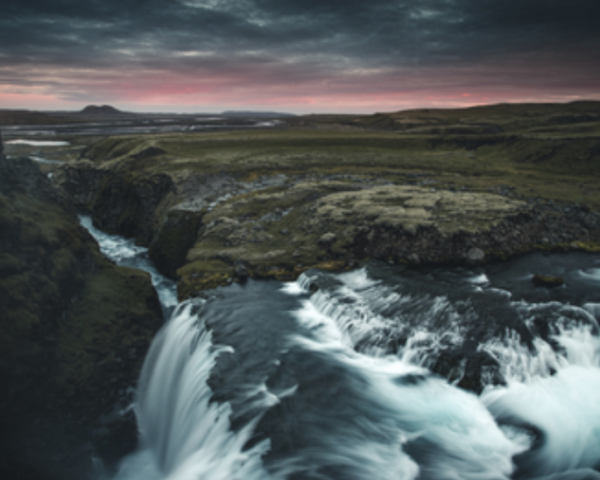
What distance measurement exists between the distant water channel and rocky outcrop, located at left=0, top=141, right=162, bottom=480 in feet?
4.68

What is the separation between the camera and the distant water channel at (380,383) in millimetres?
11359

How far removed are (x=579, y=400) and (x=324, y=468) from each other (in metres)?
9.58

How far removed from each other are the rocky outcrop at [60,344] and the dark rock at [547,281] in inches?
819

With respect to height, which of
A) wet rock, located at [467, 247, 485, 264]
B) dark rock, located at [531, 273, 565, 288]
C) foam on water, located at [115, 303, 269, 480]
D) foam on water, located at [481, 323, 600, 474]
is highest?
wet rock, located at [467, 247, 485, 264]

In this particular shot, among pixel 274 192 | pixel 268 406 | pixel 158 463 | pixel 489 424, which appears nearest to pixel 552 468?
pixel 489 424

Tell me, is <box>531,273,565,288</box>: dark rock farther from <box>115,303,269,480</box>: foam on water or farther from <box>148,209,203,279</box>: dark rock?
<box>148,209,203,279</box>: dark rock

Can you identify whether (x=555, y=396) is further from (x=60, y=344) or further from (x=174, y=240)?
(x=174, y=240)

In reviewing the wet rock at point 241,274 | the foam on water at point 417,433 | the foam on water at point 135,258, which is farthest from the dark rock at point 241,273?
the foam on water at point 417,433

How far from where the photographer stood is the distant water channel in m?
11.4

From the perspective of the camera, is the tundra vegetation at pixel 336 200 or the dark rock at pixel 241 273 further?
the tundra vegetation at pixel 336 200

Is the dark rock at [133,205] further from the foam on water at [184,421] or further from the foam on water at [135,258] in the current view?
the foam on water at [184,421]

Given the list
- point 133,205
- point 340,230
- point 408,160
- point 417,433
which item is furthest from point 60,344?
point 408,160

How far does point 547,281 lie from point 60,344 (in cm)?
2412

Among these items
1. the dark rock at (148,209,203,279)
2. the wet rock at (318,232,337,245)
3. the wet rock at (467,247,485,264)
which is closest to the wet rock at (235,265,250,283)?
the wet rock at (318,232,337,245)
